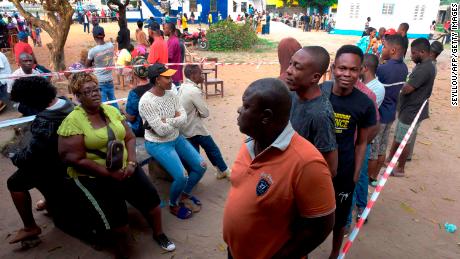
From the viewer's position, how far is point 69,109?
127 inches

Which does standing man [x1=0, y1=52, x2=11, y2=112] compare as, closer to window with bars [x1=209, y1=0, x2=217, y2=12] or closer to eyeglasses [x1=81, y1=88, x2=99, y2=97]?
eyeglasses [x1=81, y1=88, x2=99, y2=97]

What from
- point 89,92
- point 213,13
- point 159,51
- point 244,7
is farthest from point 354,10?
point 89,92

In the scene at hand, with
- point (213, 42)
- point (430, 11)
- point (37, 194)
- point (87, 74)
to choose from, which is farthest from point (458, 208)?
point (430, 11)

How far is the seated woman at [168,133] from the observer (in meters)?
3.76

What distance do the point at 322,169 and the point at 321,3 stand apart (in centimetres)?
4611

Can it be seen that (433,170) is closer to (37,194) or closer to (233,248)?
(233,248)

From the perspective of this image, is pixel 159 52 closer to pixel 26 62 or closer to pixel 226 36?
pixel 26 62

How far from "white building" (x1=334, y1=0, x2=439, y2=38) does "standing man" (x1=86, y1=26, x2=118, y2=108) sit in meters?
27.1

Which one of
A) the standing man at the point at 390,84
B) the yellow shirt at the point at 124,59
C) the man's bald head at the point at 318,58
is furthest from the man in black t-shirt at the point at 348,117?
the yellow shirt at the point at 124,59

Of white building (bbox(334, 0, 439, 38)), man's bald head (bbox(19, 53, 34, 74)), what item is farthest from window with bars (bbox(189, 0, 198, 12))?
man's bald head (bbox(19, 53, 34, 74))

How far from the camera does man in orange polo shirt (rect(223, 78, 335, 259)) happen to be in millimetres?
1512

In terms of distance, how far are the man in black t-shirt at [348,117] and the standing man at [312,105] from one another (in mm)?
367

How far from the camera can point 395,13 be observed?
27.7 meters

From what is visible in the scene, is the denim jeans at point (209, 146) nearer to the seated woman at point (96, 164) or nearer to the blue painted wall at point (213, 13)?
the seated woman at point (96, 164)
